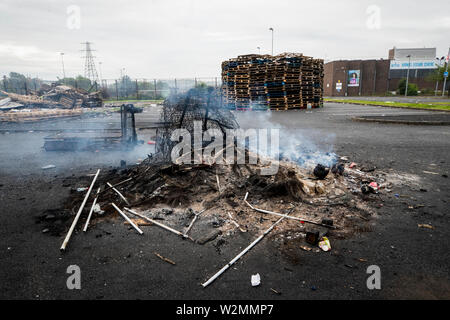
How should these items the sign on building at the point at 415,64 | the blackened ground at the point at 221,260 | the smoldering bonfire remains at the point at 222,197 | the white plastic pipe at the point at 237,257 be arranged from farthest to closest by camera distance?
the sign on building at the point at 415,64, the smoldering bonfire remains at the point at 222,197, the white plastic pipe at the point at 237,257, the blackened ground at the point at 221,260

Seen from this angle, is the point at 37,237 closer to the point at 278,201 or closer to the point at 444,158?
the point at 278,201

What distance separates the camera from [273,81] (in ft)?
67.2

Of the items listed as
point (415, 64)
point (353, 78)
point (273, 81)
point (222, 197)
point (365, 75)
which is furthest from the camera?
point (353, 78)

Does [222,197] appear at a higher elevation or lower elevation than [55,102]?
lower

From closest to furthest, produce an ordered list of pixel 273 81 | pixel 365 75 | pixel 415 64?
pixel 273 81
pixel 415 64
pixel 365 75

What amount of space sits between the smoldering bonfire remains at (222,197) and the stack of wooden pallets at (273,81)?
51.3ft

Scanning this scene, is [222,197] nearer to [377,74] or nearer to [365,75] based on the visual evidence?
[365,75]

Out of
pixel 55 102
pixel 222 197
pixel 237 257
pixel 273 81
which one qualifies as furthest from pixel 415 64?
pixel 237 257

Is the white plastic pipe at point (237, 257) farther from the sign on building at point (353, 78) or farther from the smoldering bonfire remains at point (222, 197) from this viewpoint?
the sign on building at point (353, 78)

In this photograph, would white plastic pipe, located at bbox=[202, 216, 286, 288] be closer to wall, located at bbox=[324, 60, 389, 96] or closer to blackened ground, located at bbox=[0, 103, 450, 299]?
blackened ground, located at bbox=[0, 103, 450, 299]

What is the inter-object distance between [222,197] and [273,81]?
Answer: 17.5 metres

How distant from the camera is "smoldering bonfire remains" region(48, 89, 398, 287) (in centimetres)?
380

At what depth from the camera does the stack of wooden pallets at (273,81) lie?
2031 centimetres

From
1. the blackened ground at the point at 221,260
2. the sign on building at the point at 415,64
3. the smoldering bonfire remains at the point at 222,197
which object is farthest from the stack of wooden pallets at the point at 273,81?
the sign on building at the point at 415,64
